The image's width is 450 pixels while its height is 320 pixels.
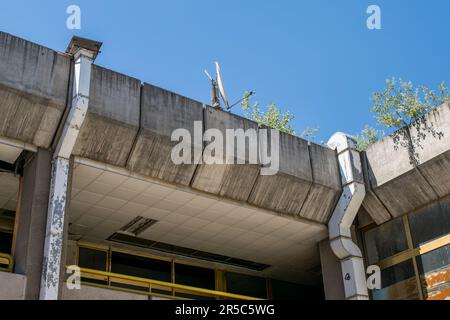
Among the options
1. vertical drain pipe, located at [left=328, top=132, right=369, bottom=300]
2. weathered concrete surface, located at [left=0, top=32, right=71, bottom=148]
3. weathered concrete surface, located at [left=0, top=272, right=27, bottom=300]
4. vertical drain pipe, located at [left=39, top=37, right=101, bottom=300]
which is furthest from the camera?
vertical drain pipe, located at [left=328, top=132, right=369, bottom=300]

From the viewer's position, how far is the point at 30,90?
1476 cm

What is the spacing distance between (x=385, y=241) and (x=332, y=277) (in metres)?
1.90

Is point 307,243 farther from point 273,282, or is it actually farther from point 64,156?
point 64,156

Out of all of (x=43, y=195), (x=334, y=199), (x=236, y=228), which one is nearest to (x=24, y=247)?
(x=43, y=195)

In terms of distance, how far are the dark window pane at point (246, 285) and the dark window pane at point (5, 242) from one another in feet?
25.0

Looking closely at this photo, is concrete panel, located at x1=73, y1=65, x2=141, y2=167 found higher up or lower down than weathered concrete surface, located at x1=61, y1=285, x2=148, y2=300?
higher up

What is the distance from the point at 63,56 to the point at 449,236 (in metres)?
11.0

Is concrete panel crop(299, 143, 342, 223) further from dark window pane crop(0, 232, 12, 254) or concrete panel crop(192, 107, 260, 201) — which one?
dark window pane crop(0, 232, 12, 254)

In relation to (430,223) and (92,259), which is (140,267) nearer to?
(92,259)

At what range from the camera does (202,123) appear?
1719cm

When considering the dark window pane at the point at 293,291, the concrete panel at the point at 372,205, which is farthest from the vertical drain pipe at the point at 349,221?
the dark window pane at the point at 293,291

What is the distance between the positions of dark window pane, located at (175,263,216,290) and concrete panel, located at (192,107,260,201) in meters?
4.83

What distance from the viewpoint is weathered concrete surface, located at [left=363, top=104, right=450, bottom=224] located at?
17875 millimetres

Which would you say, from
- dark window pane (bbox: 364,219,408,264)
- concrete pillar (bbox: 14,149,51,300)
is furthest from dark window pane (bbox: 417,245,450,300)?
concrete pillar (bbox: 14,149,51,300)
